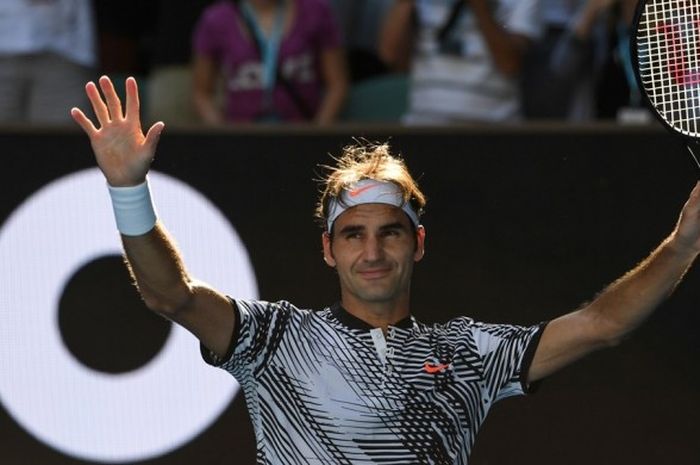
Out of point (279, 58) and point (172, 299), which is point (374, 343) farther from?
point (279, 58)

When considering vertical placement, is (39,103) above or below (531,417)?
above

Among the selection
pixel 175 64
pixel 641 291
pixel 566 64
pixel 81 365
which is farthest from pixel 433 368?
pixel 175 64

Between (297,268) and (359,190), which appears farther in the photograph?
(297,268)

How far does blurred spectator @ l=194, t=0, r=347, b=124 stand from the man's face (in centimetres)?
301

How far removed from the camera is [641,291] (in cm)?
473

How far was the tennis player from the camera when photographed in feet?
15.5

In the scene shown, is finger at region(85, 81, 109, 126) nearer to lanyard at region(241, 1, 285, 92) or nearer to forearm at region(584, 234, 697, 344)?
forearm at region(584, 234, 697, 344)

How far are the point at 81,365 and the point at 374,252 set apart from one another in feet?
9.31

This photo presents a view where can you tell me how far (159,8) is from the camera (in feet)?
29.3

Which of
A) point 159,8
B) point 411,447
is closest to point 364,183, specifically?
point 411,447

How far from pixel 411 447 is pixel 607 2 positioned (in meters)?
3.85

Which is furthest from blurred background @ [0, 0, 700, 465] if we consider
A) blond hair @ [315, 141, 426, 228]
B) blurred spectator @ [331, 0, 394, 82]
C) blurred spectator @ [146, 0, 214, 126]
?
blond hair @ [315, 141, 426, 228]

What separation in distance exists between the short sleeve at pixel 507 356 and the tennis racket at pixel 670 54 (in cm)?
76

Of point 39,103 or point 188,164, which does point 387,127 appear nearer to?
point 188,164
